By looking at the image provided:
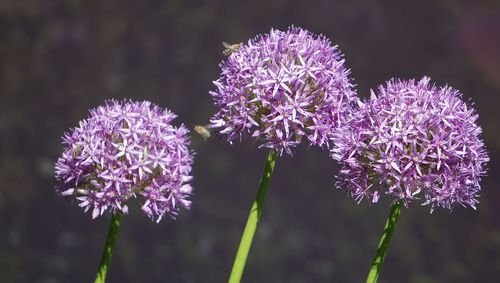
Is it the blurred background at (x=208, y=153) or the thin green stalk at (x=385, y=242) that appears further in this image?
the blurred background at (x=208, y=153)

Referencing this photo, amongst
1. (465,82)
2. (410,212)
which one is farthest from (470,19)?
(410,212)

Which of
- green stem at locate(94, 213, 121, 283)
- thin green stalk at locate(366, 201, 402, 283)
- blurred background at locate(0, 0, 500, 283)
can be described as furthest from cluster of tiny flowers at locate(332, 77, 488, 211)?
blurred background at locate(0, 0, 500, 283)

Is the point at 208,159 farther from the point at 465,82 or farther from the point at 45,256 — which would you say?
the point at 465,82

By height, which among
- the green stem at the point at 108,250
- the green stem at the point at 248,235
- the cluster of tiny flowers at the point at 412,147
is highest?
the cluster of tiny flowers at the point at 412,147

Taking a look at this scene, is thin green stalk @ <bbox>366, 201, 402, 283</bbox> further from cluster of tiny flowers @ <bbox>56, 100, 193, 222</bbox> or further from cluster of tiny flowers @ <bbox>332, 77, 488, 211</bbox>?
cluster of tiny flowers @ <bbox>56, 100, 193, 222</bbox>

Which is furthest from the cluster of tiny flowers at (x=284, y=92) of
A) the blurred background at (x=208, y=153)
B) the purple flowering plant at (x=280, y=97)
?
the blurred background at (x=208, y=153)

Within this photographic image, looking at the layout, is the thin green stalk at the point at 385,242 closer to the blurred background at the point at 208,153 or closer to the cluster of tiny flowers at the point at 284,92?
the cluster of tiny flowers at the point at 284,92
